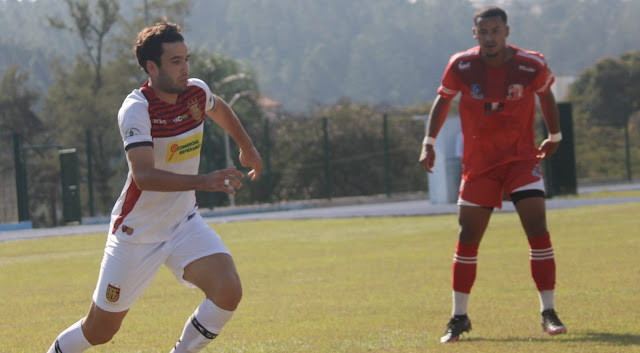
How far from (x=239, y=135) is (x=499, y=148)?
6.93 feet

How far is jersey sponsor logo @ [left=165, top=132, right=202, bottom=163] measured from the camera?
18.2ft

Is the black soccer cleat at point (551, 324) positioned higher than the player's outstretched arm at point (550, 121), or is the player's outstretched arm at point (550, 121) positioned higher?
the player's outstretched arm at point (550, 121)

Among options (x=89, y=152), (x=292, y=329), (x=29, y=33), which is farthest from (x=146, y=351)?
(x=29, y=33)

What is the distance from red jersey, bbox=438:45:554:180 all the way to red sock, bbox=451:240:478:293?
0.53m

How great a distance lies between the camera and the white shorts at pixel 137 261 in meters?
5.52

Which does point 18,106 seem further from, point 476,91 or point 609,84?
point 476,91

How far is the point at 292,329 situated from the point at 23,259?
10.4 meters

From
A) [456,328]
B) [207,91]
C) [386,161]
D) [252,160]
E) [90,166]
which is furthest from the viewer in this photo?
[386,161]

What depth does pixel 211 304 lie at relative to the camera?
216 inches

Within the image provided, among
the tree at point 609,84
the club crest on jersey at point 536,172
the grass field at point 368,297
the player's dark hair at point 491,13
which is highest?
the tree at point 609,84

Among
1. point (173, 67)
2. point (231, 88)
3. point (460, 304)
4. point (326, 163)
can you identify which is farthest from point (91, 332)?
point (231, 88)

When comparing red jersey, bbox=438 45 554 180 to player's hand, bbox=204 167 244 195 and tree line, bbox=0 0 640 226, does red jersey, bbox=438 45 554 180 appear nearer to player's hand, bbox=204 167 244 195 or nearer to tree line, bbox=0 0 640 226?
player's hand, bbox=204 167 244 195

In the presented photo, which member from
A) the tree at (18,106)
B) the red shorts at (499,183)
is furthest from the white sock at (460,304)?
the tree at (18,106)

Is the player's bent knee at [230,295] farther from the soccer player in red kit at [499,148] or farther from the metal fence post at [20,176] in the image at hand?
the metal fence post at [20,176]
